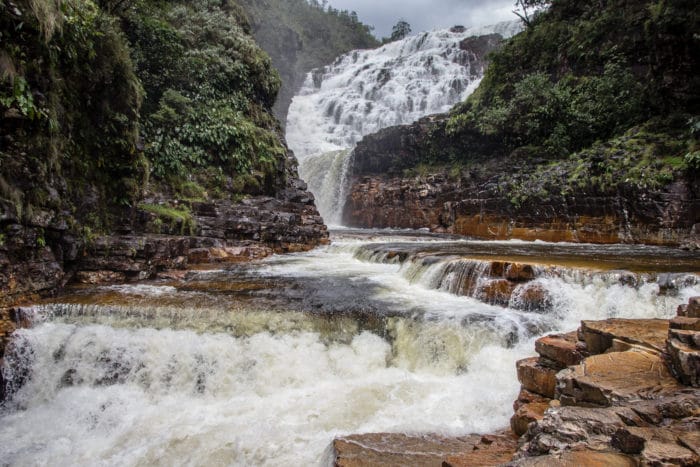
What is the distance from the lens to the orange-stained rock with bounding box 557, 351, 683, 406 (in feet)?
8.55

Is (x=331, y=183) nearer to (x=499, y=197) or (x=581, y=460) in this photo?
(x=499, y=197)

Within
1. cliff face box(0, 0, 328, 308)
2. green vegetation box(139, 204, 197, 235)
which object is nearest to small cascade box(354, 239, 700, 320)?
cliff face box(0, 0, 328, 308)

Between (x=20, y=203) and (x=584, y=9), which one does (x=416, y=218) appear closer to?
(x=584, y=9)

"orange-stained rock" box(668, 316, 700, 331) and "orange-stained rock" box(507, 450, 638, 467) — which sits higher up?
"orange-stained rock" box(668, 316, 700, 331)

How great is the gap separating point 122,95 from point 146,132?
4.35 m

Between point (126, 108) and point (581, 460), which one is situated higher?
point (126, 108)

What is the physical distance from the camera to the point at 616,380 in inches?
111

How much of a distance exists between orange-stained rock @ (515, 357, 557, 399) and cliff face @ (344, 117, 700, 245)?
9.18 metres

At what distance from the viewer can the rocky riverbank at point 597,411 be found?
2072mm

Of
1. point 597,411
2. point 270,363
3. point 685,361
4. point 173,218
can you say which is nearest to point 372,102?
point 173,218

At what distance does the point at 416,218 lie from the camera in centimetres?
1936

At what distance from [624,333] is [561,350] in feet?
1.88

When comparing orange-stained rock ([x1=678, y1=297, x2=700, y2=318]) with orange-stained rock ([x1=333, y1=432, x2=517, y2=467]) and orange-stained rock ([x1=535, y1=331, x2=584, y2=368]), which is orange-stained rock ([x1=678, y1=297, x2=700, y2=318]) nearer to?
orange-stained rock ([x1=535, y1=331, x2=584, y2=368])

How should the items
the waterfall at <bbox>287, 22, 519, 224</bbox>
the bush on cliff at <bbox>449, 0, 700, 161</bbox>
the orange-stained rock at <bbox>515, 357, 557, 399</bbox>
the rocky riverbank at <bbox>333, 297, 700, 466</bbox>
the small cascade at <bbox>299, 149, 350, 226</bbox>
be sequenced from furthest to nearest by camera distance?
the waterfall at <bbox>287, 22, 519, 224</bbox> < the small cascade at <bbox>299, 149, 350, 226</bbox> < the bush on cliff at <bbox>449, 0, 700, 161</bbox> < the orange-stained rock at <bbox>515, 357, 557, 399</bbox> < the rocky riverbank at <bbox>333, 297, 700, 466</bbox>
